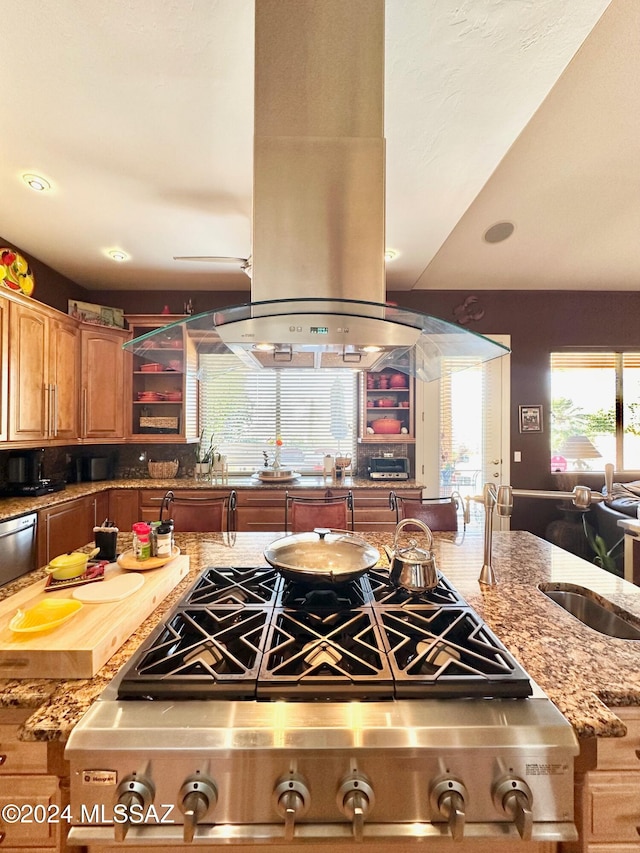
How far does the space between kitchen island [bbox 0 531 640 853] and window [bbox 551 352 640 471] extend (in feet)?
9.79

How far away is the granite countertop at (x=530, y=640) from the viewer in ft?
2.40

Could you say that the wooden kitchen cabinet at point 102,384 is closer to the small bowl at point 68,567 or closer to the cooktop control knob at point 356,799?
the small bowl at point 68,567

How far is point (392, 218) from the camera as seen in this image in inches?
97.2

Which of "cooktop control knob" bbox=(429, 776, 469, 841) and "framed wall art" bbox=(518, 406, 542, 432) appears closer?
"cooktop control knob" bbox=(429, 776, 469, 841)

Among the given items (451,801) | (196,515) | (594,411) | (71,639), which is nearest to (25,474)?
(196,515)

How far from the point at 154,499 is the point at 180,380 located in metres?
1.29

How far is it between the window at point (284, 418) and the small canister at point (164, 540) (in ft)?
9.13

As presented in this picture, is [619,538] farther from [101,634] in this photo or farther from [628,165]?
[101,634]

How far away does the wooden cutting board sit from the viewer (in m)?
0.81

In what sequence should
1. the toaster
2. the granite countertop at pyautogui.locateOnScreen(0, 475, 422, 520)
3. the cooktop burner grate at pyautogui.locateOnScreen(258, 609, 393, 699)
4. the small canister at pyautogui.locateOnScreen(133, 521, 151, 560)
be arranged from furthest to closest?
the toaster
the granite countertop at pyautogui.locateOnScreen(0, 475, 422, 520)
the small canister at pyautogui.locateOnScreen(133, 521, 151, 560)
the cooktop burner grate at pyautogui.locateOnScreen(258, 609, 393, 699)

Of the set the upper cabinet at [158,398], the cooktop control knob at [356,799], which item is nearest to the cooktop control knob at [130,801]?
the cooktop control knob at [356,799]

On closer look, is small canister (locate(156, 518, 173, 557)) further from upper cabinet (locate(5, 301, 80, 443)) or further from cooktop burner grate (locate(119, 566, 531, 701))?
upper cabinet (locate(5, 301, 80, 443))

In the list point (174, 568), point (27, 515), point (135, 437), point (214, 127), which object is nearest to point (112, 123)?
point (214, 127)

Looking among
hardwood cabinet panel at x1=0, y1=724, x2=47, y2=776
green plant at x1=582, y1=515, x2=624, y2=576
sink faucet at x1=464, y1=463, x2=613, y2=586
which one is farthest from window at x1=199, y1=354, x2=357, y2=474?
hardwood cabinet panel at x1=0, y1=724, x2=47, y2=776
